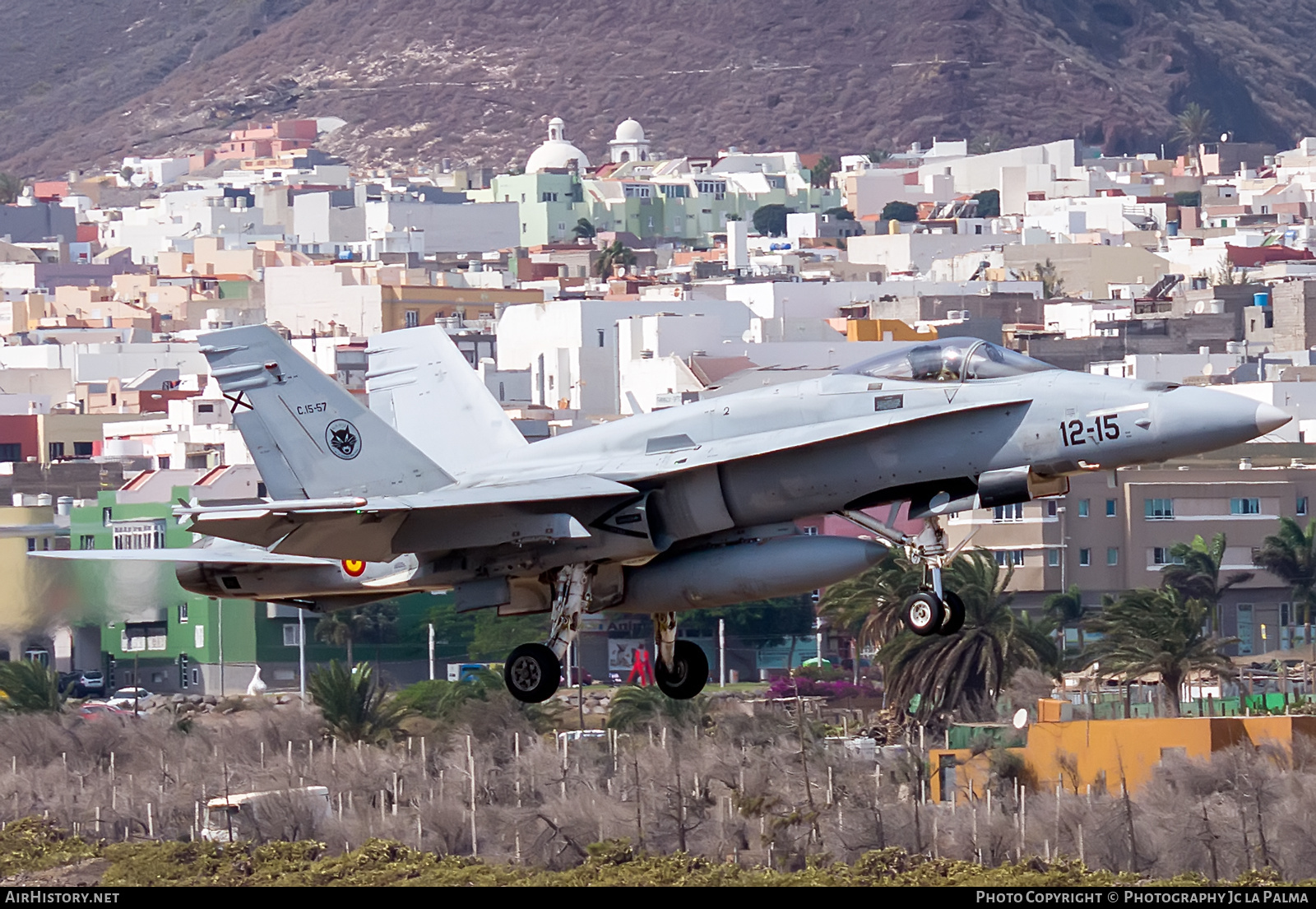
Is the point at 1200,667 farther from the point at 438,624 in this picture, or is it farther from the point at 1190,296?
the point at 1190,296

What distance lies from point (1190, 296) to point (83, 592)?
287 feet

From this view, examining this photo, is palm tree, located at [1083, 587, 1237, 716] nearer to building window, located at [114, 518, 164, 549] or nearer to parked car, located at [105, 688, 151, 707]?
parked car, located at [105, 688, 151, 707]

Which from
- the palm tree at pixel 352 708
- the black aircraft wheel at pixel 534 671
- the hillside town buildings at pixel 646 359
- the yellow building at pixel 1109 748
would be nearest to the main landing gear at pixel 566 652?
the black aircraft wheel at pixel 534 671

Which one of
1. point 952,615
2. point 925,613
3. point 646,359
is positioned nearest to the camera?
point 925,613

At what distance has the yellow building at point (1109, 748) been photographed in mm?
59219

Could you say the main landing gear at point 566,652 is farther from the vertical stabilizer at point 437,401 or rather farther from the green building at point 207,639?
the green building at point 207,639

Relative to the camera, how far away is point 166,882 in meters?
53.4

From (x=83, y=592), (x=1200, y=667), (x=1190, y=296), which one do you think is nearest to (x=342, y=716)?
(x=83, y=592)

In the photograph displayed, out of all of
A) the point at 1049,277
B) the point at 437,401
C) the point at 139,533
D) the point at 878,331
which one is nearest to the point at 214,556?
the point at 437,401

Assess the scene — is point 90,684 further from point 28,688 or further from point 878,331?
point 878,331

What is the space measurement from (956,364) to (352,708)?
→ 151ft

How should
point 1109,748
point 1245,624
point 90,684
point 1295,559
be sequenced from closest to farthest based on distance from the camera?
point 1109,748
point 90,684
point 1295,559
point 1245,624

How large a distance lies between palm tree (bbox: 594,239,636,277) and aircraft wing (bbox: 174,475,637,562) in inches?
6422

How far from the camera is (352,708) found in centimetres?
7094
